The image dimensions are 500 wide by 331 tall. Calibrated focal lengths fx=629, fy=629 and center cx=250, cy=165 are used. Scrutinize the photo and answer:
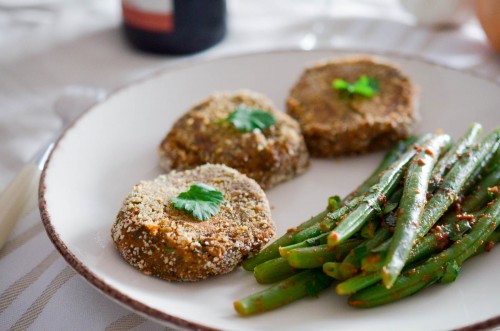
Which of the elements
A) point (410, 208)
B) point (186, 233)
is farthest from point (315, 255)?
point (186, 233)

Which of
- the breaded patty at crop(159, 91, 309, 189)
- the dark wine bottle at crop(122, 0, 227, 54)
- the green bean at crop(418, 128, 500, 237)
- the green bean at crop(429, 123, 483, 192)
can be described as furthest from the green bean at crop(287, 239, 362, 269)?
the dark wine bottle at crop(122, 0, 227, 54)

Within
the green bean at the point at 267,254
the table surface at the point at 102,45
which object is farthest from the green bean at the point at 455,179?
the table surface at the point at 102,45

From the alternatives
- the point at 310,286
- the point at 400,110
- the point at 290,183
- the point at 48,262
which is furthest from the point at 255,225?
the point at 400,110

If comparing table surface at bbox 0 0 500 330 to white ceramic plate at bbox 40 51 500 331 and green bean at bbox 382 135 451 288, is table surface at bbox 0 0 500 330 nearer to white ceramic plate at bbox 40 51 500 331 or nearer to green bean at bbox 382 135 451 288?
white ceramic plate at bbox 40 51 500 331

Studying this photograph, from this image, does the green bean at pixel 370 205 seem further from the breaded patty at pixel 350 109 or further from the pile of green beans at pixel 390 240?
the breaded patty at pixel 350 109

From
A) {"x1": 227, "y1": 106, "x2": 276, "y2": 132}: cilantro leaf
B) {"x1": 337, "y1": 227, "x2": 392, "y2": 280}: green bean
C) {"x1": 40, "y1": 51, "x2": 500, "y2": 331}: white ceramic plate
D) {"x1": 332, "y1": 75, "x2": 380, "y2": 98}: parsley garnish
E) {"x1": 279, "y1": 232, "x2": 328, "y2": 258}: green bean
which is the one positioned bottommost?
{"x1": 40, "y1": 51, "x2": 500, "y2": 331}: white ceramic plate

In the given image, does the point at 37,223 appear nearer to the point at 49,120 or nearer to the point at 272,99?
the point at 49,120

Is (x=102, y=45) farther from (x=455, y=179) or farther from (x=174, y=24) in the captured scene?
(x=455, y=179)
